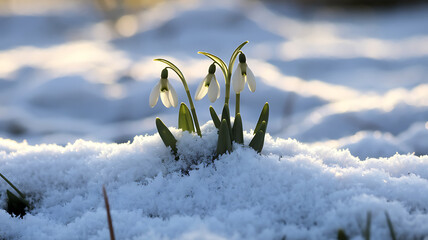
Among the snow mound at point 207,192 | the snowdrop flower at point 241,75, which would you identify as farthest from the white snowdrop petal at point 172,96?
the snowdrop flower at point 241,75

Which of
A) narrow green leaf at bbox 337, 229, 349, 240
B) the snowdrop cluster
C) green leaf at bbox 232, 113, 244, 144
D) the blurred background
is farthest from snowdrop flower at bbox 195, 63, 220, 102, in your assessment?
the blurred background

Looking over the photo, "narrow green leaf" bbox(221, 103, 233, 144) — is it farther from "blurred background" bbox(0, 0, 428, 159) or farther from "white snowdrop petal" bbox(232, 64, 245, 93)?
"blurred background" bbox(0, 0, 428, 159)

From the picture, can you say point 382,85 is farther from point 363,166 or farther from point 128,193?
point 128,193

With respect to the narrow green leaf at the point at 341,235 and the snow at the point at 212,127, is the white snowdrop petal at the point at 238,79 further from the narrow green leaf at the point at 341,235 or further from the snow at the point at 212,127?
the narrow green leaf at the point at 341,235

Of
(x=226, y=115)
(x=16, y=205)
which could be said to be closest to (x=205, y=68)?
(x=226, y=115)

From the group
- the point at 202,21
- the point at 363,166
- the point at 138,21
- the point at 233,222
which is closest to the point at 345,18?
the point at 202,21
